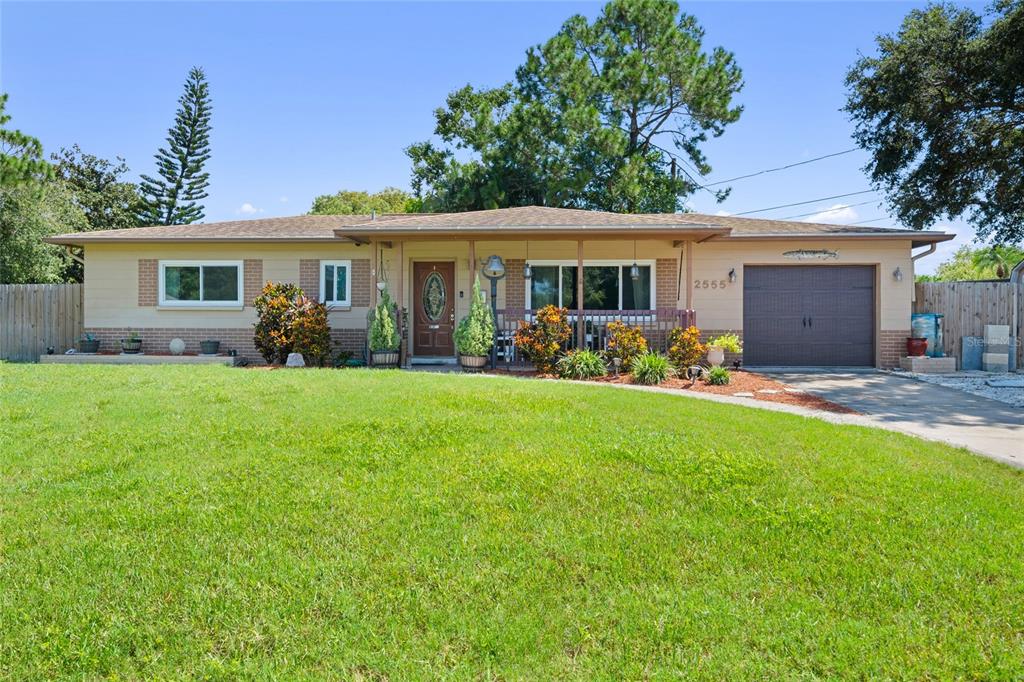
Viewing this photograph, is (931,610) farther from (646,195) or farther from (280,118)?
(646,195)

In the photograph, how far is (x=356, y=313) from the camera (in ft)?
43.6

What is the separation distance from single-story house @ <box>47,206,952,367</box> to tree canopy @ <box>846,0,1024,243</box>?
4651 millimetres

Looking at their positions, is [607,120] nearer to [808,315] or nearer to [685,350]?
[808,315]

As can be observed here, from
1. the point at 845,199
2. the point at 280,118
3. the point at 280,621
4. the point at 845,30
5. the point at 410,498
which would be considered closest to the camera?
the point at 280,621

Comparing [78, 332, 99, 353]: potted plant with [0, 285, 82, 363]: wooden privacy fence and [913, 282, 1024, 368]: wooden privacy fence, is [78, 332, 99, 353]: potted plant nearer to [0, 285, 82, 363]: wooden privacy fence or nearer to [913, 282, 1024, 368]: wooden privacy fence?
[0, 285, 82, 363]: wooden privacy fence

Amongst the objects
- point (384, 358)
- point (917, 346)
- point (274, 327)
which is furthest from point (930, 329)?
point (274, 327)

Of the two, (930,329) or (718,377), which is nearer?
(718,377)

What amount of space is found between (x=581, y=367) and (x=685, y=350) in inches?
77.9

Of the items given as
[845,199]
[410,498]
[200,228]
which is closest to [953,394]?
[410,498]

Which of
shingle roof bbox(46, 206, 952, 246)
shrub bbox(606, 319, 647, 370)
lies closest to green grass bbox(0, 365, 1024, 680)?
shrub bbox(606, 319, 647, 370)

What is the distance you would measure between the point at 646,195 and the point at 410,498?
19.4 metres

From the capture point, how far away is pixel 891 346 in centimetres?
1287

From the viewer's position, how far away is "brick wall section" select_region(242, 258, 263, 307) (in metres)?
13.4

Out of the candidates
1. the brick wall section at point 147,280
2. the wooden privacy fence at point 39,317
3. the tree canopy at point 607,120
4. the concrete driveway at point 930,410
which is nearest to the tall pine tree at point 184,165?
the tree canopy at point 607,120
